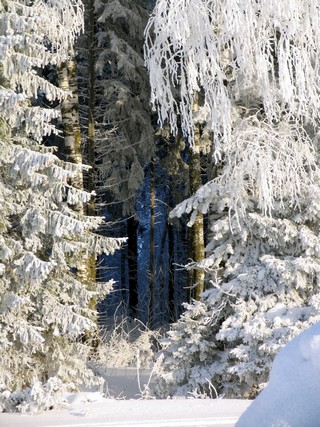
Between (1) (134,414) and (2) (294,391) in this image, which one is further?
(1) (134,414)

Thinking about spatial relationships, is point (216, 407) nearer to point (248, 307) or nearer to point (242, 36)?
point (248, 307)

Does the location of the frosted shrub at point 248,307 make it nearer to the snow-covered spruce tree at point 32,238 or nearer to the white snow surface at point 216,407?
the white snow surface at point 216,407

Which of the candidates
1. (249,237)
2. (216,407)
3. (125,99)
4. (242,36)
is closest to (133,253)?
(125,99)

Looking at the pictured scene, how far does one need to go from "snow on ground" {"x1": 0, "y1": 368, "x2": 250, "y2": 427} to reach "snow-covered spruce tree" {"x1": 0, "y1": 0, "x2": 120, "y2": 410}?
1.25 metres

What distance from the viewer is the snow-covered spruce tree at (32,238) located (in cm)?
855

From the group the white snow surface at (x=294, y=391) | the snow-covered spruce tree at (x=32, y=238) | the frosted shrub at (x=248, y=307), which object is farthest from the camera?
the frosted shrub at (x=248, y=307)

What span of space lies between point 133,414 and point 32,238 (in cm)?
324

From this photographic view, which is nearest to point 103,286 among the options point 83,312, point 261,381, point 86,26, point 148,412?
point 83,312

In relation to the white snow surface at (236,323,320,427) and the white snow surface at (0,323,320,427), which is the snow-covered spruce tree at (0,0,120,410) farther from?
the white snow surface at (236,323,320,427)

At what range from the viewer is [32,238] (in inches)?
348

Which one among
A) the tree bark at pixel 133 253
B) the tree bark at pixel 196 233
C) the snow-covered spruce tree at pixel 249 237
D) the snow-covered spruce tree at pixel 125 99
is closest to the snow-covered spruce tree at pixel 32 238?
the snow-covered spruce tree at pixel 249 237

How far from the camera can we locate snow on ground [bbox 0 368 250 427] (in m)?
5.93

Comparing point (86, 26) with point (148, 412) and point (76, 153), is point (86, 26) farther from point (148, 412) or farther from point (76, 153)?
point (148, 412)

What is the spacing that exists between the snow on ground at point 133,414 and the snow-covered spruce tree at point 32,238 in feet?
4.10
